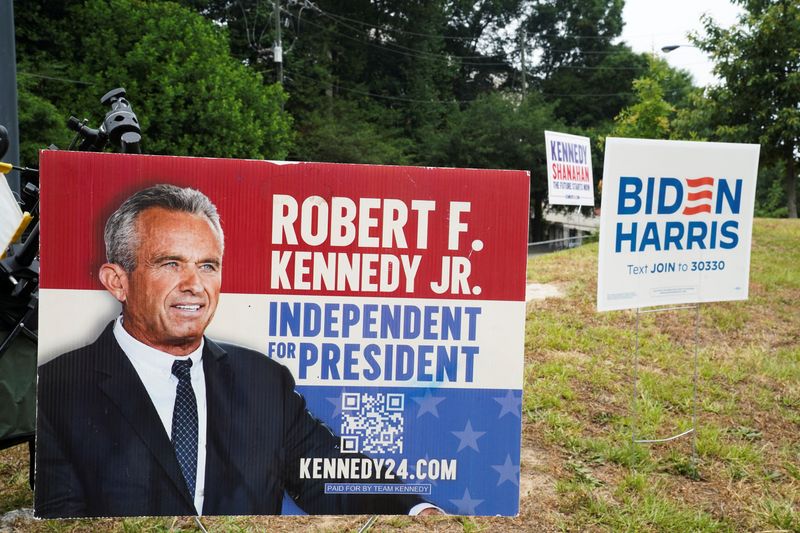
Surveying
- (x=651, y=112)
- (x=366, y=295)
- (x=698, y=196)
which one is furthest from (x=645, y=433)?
(x=651, y=112)

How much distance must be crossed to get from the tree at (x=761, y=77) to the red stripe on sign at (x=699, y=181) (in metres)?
10.4

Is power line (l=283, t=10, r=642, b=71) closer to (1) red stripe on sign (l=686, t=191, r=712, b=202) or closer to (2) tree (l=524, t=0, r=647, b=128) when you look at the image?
(2) tree (l=524, t=0, r=647, b=128)

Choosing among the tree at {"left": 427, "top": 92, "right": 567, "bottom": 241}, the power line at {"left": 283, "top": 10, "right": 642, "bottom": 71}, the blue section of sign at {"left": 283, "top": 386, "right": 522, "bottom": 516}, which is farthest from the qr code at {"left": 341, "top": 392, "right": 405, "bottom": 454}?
the power line at {"left": 283, "top": 10, "right": 642, "bottom": 71}

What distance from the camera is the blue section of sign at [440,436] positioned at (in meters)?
2.12

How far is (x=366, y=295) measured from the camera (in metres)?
2.09

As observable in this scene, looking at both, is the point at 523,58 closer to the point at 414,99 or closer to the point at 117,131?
the point at 414,99

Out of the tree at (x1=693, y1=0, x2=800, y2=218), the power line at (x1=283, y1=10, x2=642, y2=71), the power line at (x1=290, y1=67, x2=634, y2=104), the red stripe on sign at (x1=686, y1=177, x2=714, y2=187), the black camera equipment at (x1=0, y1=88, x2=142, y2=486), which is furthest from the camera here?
the power line at (x1=283, y1=10, x2=642, y2=71)

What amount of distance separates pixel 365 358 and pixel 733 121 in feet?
45.3

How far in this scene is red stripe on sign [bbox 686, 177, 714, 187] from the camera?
362 centimetres

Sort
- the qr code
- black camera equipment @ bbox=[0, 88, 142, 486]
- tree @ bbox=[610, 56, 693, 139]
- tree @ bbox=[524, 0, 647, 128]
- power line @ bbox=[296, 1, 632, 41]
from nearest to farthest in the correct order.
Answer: the qr code → black camera equipment @ bbox=[0, 88, 142, 486] → tree @ bbox=[610, 56, 693, 139] → power line @ bbox=[296, 1, 632, 41] → tree @ bbox=[524, 0, 647, 128]

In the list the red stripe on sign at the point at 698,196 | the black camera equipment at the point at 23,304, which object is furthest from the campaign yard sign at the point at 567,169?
the black camera equipment at the point at 23,304

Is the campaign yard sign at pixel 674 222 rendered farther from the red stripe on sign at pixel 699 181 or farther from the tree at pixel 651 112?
the tree at pixel 651 112

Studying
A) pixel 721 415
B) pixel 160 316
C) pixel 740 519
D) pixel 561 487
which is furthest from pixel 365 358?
pixel 721 415

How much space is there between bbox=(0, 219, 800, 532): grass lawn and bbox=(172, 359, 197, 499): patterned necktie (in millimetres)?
1196
